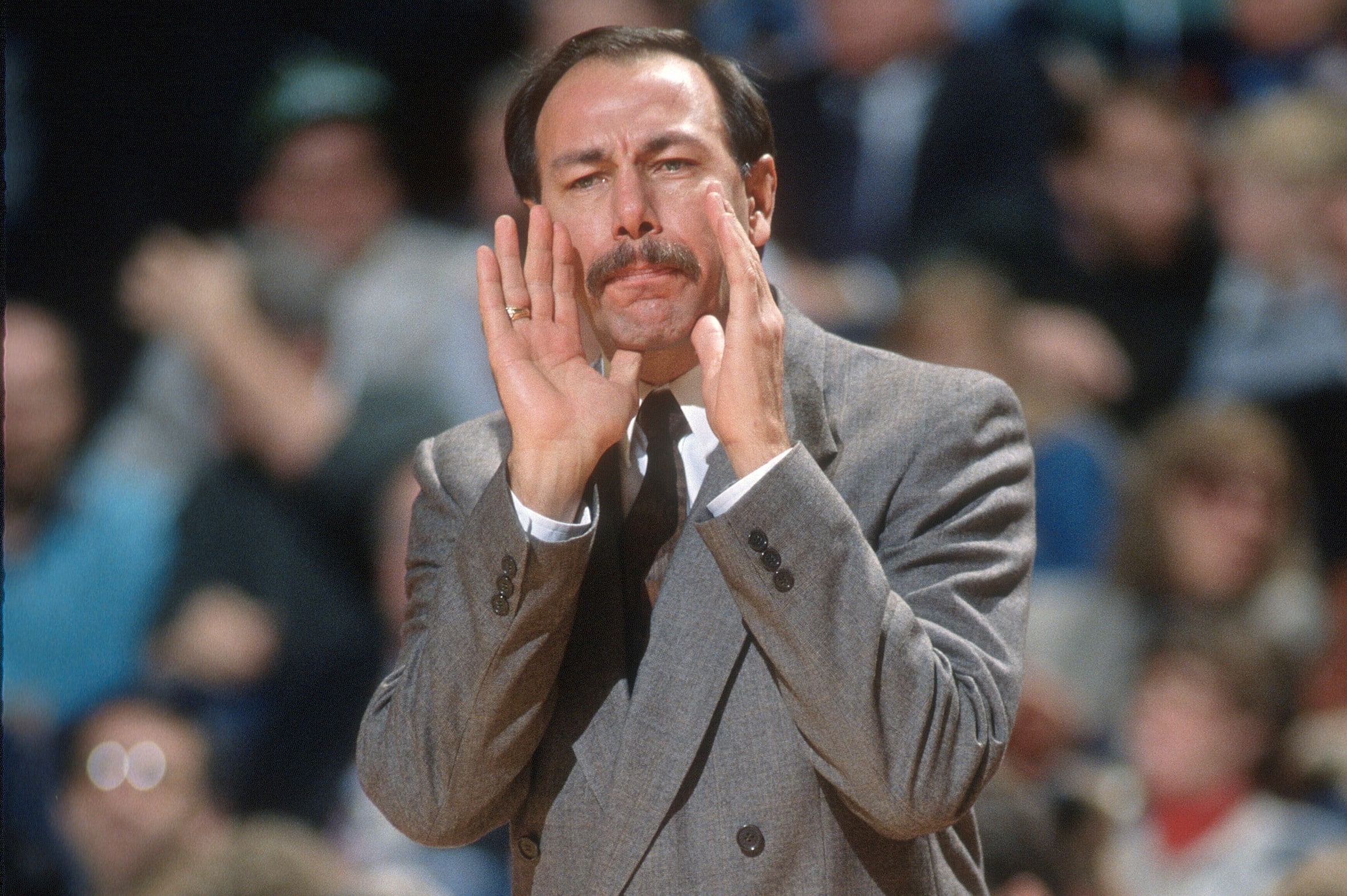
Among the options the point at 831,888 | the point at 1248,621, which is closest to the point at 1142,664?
the point at 1248,621

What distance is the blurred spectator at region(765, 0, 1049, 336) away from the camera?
167 inches

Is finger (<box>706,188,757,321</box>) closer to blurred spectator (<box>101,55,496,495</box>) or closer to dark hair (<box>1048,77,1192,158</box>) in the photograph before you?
blurred spectator (<box>101,55,496,495</box>)

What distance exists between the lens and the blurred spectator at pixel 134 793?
3.83 m

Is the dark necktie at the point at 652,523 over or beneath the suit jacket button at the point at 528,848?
over

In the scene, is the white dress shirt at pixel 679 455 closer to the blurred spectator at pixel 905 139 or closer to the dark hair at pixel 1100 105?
the blurred spectator at pixel 905 139

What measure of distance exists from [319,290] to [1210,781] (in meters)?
2.72

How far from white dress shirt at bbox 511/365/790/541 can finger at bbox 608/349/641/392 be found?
4 centimetres

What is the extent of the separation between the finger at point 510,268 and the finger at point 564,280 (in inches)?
1.4

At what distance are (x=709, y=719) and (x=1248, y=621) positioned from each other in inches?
105

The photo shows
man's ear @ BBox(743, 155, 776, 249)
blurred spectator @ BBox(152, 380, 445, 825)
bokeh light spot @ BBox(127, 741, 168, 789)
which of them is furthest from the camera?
blurred spectator @ BBox(152, 380, 445, 825)

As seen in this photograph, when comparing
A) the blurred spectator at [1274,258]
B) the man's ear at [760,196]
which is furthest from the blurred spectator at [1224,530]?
the man's ear at [760,196]

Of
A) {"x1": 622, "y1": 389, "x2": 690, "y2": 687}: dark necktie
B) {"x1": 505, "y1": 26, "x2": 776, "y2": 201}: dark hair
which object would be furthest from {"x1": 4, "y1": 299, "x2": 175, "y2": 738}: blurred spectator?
{"x1": 622, "y1": 389, "x2": 690, "y2": 687}: dark necktie

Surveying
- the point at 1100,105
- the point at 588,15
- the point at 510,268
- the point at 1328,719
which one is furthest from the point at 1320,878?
the point at 588,15

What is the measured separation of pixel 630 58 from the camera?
1856 mm
